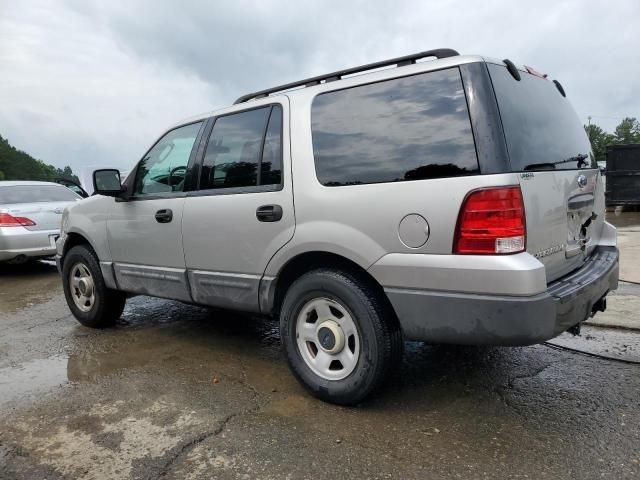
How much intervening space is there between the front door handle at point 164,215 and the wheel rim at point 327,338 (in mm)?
1407

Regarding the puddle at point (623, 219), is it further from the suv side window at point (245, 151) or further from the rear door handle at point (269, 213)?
the rear door handle at point (269, 213)

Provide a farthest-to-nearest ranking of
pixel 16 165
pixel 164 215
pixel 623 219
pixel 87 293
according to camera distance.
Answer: pixel 16 165
pixel 623 219
pixel 87 293
pixel 164 215

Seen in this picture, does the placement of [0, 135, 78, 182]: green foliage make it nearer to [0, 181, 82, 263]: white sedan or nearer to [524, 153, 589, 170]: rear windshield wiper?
[0, 181, 82, 263]: white sedan

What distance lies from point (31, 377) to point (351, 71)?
3155 millimetres

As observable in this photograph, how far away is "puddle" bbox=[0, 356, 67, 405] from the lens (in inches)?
137

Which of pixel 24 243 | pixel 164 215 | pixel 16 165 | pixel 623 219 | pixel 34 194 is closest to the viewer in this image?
pixel 164 215

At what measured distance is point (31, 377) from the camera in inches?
148

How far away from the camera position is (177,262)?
3.90m

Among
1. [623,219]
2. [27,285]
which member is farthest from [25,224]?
[623,219]

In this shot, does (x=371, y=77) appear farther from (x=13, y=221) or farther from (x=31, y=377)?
(x=13, y=221)

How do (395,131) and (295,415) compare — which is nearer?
(395,131)

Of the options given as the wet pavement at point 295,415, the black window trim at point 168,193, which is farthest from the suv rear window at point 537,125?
the black window trim at point 168,193

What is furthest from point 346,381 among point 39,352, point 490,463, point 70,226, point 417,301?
point 70,226

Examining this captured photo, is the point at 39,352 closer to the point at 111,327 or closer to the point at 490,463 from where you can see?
the point at 111,327
